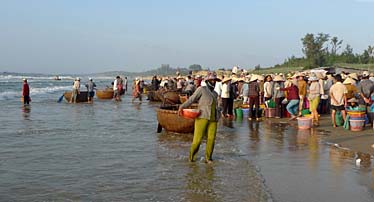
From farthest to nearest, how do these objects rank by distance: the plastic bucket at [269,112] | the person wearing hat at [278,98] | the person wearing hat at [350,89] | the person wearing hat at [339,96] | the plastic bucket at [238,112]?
1. the plastic bucket at [238,112]
2. the plastic bucket at [269,112]
3. the person wearing hat at [278,98]
4. the person wearing hat at [350,89]
5. the person wearing hat at [339,96]

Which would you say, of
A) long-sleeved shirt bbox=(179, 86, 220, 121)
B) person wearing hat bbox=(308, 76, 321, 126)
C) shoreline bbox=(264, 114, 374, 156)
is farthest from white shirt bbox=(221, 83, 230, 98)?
long-sleeved shirt bbox=(179, 86, 220, 121)

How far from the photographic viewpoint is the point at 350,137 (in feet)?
38.1

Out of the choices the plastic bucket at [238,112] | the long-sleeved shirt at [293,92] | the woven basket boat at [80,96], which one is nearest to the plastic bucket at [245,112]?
the plastic bucket at [238,112]

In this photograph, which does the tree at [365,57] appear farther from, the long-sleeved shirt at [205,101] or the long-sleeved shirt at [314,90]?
the long-sleeved shirt at [205,101]

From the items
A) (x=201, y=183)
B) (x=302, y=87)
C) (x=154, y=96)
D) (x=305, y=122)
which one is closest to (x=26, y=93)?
(x=154, y=96)

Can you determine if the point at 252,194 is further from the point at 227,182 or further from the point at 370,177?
the point at 370,177

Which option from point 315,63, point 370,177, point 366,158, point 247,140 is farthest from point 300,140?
point 315,63

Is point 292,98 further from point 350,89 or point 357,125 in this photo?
point 357,125

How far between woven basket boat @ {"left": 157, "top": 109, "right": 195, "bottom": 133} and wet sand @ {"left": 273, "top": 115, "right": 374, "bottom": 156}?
3.48 meters

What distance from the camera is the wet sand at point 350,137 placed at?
32.9 ft

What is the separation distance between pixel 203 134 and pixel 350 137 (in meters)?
4.87

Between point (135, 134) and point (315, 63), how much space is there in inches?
1966

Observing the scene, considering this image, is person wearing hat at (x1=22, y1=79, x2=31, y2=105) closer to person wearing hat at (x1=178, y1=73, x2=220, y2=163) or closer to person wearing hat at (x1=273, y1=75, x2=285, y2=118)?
person wearing hat at (x1=273, y1=75, x2=285, y2=118)

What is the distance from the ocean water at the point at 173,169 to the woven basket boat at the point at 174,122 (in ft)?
0.65
